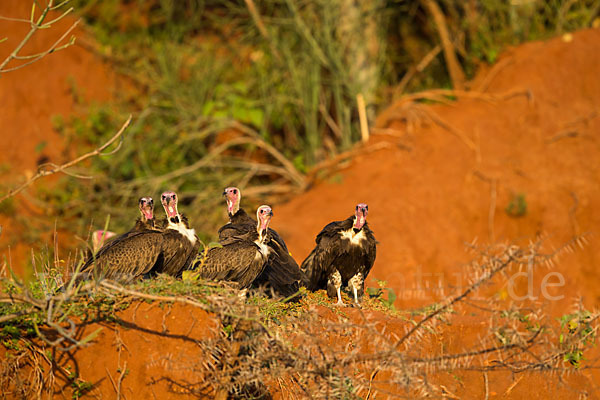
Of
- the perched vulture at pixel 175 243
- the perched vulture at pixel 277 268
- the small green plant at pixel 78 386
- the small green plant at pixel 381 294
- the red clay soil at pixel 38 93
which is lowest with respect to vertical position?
the small green plant at pixel 381 294

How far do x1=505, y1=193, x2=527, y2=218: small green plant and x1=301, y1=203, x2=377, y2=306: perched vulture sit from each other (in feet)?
18.1

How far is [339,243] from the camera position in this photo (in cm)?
711

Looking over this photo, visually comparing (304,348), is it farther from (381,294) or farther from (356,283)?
(381,294)

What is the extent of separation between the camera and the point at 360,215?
7016 millimetres

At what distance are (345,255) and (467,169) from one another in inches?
245

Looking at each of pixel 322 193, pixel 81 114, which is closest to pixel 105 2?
pixel 81 114

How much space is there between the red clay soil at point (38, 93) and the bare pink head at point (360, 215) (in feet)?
29.3

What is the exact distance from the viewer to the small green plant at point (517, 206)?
39.4ft

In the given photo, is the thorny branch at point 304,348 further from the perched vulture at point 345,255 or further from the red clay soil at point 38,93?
the red clay soil at point 38,93

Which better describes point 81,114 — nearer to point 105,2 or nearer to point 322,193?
point 105,2

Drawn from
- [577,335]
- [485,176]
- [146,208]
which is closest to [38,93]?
[485,176]

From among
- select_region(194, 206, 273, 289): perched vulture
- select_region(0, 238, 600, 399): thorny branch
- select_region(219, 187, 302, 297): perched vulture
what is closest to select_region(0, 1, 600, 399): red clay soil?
select_region(219, 187, 302, 297): perched vulture

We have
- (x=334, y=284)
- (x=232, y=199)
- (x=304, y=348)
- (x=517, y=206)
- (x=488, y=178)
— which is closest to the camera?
(x=304, y=348)

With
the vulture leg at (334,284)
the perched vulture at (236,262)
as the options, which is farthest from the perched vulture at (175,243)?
the vulture leg at (334,284)
